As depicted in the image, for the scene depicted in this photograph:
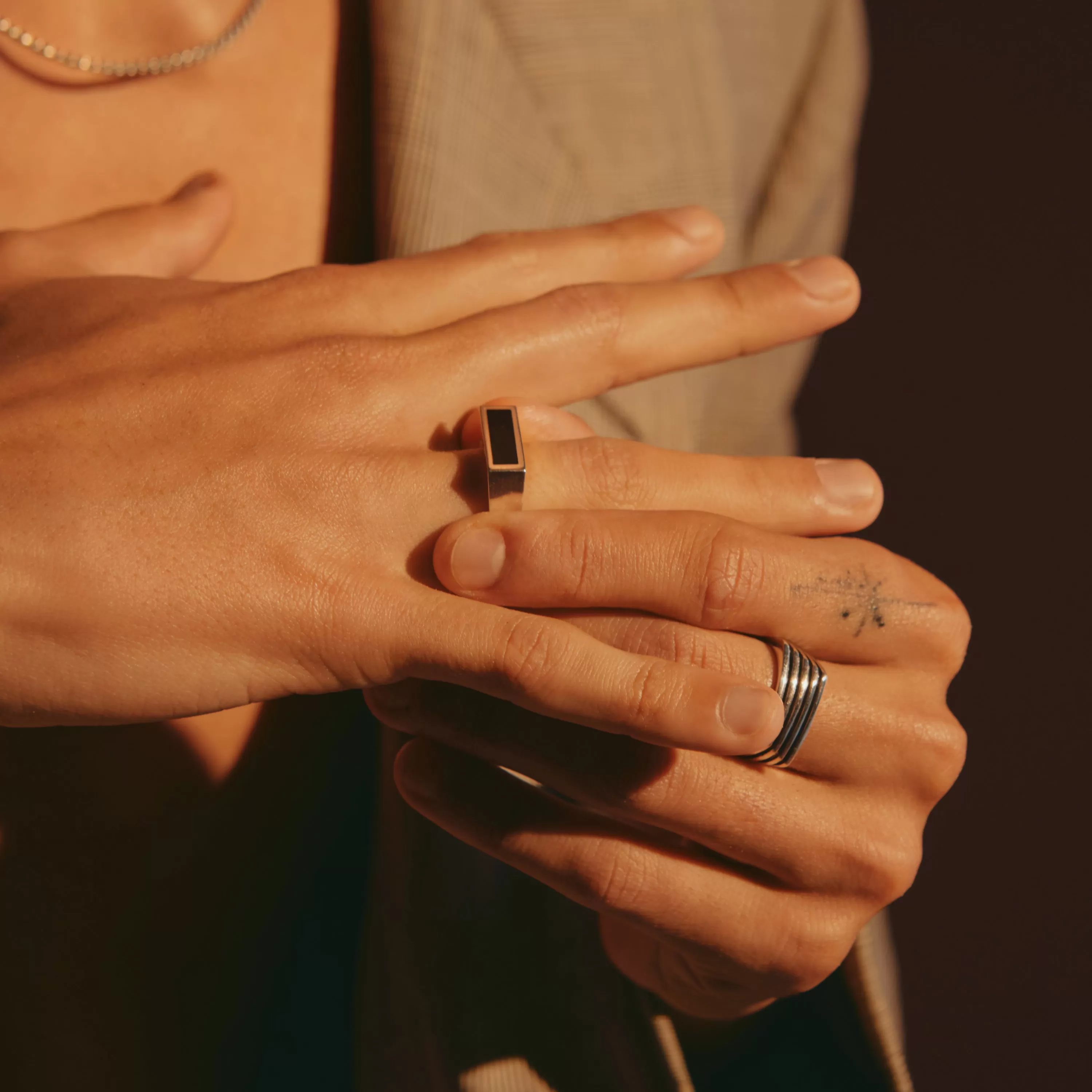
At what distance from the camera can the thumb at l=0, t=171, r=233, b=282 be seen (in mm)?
710

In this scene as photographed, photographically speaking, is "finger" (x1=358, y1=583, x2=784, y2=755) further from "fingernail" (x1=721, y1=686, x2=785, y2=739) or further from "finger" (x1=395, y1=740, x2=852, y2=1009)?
"finger" (x1=395, y1=740, x2=852, y2=1009)

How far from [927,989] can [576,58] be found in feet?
4.63

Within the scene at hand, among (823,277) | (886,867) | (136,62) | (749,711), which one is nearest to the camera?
(749,711)

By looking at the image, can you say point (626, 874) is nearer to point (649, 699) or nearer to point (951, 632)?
point (649, 699)

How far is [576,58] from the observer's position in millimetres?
871

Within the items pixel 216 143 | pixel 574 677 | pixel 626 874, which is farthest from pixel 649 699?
pixel 216 143

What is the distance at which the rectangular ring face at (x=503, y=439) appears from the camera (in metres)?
0.56

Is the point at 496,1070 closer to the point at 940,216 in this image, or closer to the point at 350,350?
the point at 350,350

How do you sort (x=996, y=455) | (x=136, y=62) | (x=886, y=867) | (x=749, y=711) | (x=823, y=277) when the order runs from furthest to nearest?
(x=996, y=455)
(x=136, y=62)
(x=823, y=277)
(x=886, y=867)
(x=749, y=711)

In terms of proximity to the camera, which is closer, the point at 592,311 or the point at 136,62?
the point at 592,311

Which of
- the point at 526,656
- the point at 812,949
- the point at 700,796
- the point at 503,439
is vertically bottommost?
the point at 812,949

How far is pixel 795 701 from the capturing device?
0.58m

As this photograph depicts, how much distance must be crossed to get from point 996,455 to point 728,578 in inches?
37.9

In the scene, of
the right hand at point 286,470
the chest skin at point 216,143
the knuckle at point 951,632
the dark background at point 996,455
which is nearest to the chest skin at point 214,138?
the chest skin at point 216,143
